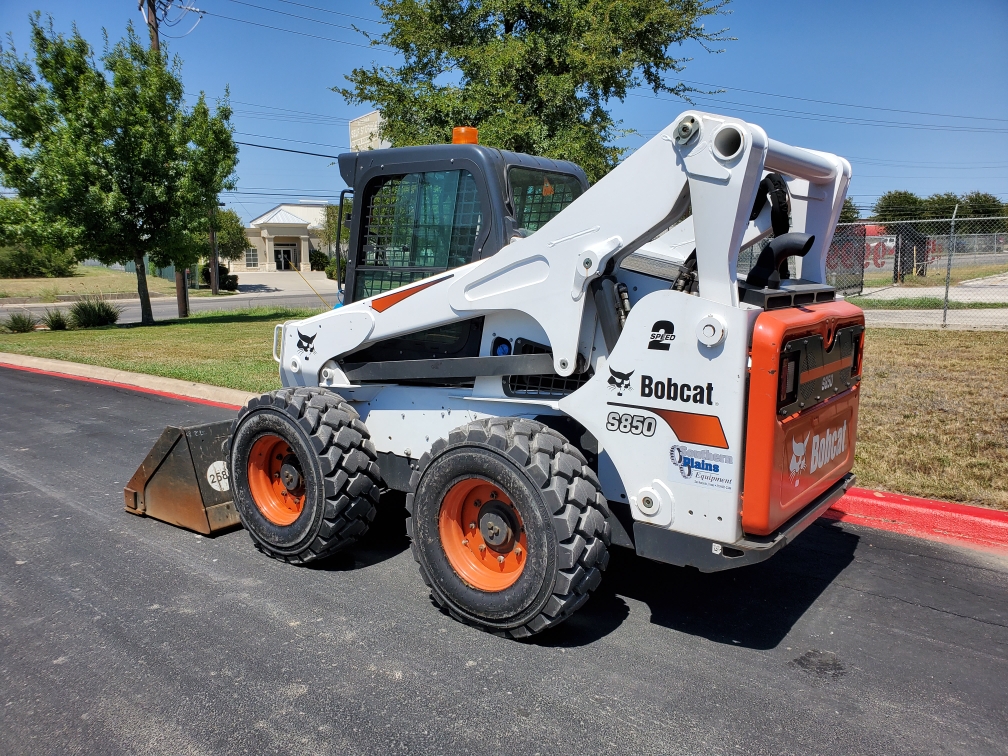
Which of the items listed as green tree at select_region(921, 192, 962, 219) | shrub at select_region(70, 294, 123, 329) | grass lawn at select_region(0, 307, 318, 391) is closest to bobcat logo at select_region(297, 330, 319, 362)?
grass lawn at select_region(0, 307, 318, 391)

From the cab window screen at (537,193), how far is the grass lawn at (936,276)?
23.2 metres

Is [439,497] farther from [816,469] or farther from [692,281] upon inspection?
[816,469]

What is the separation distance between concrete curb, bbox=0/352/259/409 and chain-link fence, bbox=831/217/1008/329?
36.2ft

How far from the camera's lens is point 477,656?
3666 mm

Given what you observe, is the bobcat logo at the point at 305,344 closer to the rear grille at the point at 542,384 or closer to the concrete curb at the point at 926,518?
the rear grille at the point at 542,384

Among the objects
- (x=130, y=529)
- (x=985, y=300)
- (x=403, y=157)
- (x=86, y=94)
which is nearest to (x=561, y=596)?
(x=403, y=157)

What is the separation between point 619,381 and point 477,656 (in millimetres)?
1451

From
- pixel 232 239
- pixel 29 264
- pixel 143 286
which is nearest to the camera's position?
pixel 143 286

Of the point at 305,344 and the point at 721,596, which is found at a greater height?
the point at 305,344

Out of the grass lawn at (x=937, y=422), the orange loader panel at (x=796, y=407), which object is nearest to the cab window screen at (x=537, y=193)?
the orange loader panel at (x=796, y=407)

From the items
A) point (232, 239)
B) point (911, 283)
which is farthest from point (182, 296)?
point (232, 239)

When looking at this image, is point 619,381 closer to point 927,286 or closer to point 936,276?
point 927,286

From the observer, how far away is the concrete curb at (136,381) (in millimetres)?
10281

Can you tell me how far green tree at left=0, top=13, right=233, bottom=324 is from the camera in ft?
67.7
